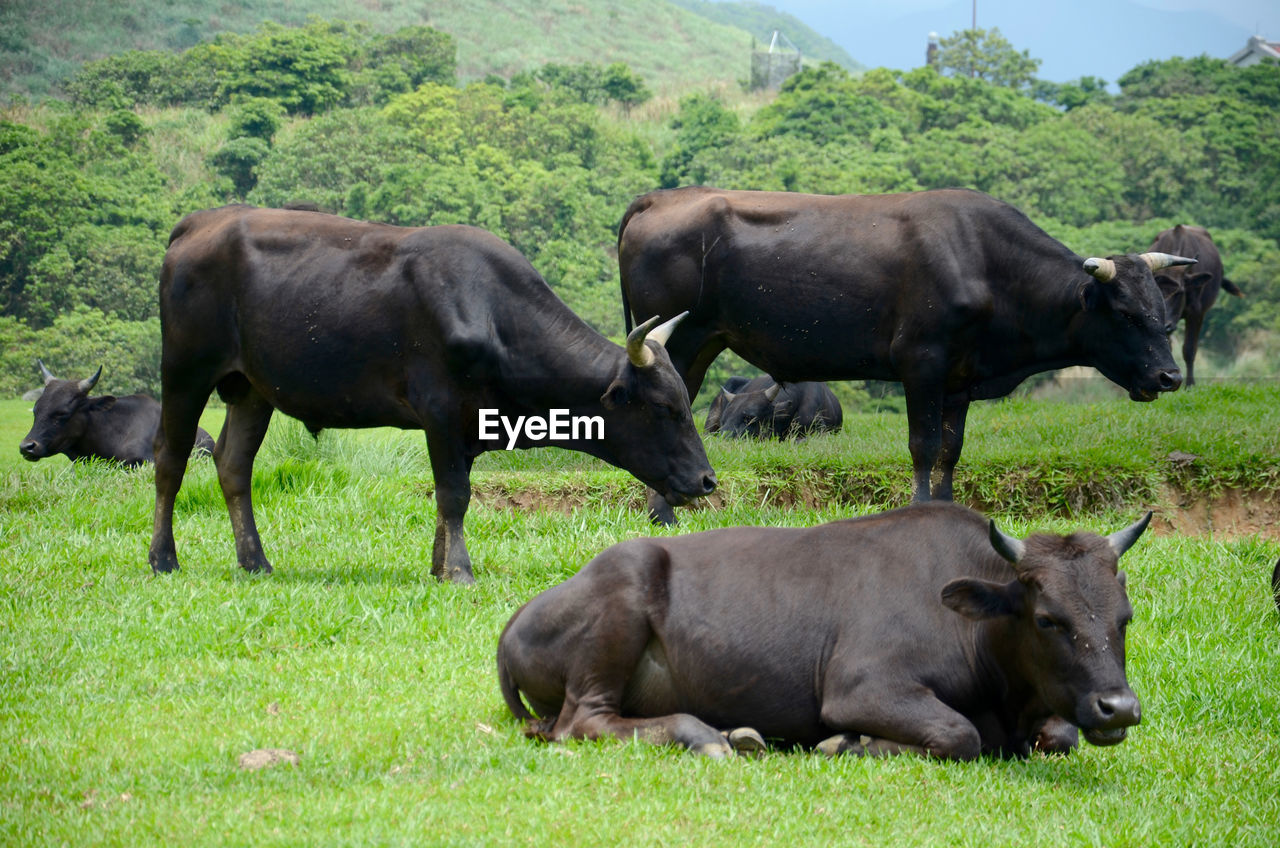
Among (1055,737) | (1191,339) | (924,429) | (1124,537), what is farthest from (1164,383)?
(1191,339)

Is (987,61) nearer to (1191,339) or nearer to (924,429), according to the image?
(1191,339)

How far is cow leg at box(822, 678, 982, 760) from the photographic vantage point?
4.95 meters

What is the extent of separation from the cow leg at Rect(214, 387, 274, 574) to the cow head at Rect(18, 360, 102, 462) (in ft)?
23.4

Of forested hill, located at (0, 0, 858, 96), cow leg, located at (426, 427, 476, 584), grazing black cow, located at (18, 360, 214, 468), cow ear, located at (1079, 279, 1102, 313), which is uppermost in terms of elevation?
forested hill, located at (0, 0, 858, 96)

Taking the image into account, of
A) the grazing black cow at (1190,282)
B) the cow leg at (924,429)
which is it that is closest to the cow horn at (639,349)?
the cow leg at (924,429)

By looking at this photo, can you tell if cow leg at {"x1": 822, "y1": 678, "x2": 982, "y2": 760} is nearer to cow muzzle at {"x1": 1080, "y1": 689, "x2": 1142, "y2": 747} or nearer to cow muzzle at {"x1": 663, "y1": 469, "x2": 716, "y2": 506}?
cow muzzle at {"x1": 1080, "y1": 689, "x2": 1142, "y2": 747}

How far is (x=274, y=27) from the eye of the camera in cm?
2997

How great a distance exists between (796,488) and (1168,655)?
4.99 meters

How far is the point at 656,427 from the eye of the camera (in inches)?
327

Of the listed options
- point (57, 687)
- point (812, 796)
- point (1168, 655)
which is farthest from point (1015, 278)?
point (57, 687)

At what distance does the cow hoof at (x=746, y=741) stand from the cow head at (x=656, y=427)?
124 inches

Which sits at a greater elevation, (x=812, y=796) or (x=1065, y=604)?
(x=1065, y=604)

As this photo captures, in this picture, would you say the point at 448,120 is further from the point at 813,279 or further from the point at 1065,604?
the point at 1065,604

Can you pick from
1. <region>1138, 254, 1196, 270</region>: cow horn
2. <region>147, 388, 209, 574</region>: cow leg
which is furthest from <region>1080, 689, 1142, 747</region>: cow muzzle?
<region>1138, 254, 1196, 270</region>: cow horn
